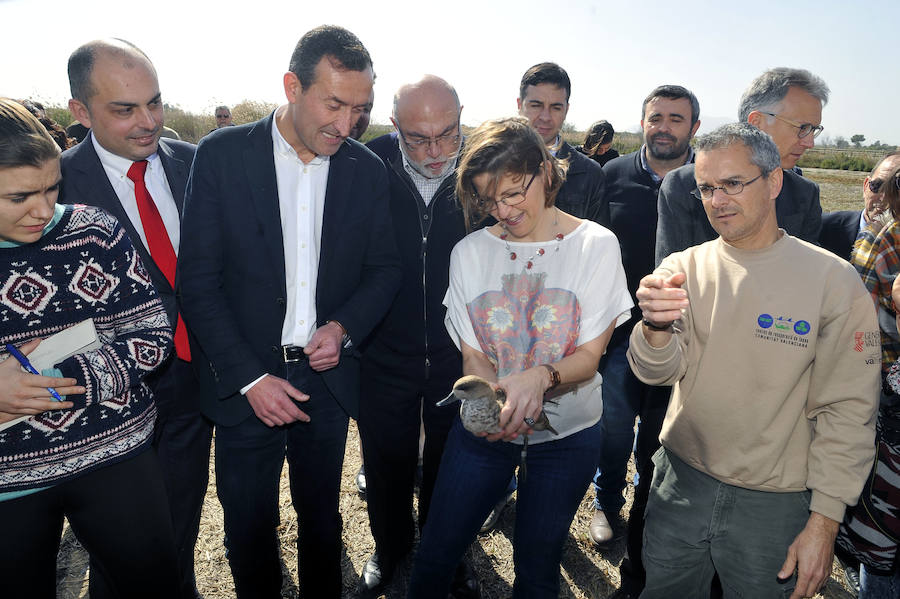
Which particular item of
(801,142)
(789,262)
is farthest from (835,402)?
(801,142)

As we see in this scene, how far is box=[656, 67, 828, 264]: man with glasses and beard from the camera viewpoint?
2688 millimetres

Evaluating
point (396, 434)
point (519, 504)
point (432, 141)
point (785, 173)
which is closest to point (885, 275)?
point (785, 173)

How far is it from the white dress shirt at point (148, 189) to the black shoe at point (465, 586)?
7.76 ft

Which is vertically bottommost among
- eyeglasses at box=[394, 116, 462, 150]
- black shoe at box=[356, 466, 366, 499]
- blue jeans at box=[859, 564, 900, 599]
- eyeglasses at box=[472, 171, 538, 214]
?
black shoe at box=[356, 466, 366, 499]

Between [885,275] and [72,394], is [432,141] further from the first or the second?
[885,275]

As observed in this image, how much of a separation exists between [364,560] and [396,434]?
0.97 meters

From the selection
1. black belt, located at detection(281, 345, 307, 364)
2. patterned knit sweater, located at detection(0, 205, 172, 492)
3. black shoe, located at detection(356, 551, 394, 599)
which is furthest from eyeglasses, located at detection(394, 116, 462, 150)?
black shoe, located at detection(356, 551, 394, 599)

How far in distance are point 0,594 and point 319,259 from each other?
5.56 ft

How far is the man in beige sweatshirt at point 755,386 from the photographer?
1.86m

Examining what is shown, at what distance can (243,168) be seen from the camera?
2428 mm

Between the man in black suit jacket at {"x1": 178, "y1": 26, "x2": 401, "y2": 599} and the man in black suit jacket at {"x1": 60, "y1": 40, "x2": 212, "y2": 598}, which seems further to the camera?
the man in black suit jacket at {"x1": 60, "y1": 40, "x2": 212, "y2": 598}

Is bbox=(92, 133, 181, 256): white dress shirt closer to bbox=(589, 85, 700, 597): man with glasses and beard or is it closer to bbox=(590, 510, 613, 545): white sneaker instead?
bbox=(589, 85, 700, 597): man with glasses and beard

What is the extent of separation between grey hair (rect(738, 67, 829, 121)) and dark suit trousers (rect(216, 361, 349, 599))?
2.88 m

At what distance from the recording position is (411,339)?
2.96 m
